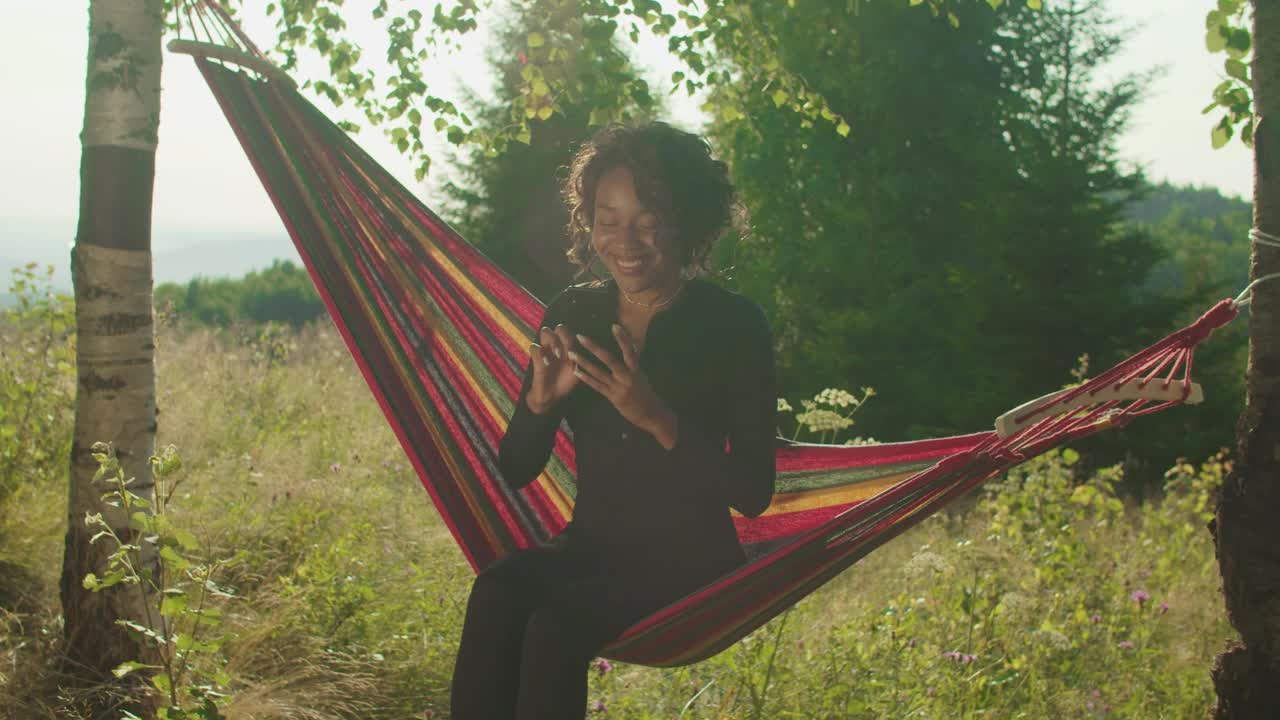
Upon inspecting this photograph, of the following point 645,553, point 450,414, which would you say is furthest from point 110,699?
point 645,553

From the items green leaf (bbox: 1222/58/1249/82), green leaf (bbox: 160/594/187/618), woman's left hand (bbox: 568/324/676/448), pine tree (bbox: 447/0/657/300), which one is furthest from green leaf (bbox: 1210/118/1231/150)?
pine tree (bbox: 447/0/657/300)

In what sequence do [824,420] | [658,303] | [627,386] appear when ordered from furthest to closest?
1. [824,420]
2. [658,303]
3. [627,386]

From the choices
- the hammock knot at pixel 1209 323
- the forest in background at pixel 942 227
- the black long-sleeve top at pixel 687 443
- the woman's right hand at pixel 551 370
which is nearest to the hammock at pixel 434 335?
the hammock knot at pixel 1209 323

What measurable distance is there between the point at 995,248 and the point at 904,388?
1.26 metres

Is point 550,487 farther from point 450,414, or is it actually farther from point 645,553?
point 645,553

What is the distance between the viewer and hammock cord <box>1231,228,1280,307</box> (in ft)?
5.33

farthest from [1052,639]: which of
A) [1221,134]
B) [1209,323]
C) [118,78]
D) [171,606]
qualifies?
[118,78]

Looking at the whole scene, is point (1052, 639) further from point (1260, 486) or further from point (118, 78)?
point (118, 78)

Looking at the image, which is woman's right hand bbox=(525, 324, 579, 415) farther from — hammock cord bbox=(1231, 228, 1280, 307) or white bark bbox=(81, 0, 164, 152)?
hammock cord bbox=(1231, 228, 1280, 307)

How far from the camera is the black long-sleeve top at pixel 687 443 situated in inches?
65.5

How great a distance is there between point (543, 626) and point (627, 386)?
1.30ft

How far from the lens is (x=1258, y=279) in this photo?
1.64 m

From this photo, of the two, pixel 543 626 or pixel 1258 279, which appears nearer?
pixel 543 626

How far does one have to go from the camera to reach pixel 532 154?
9430 millimetres
